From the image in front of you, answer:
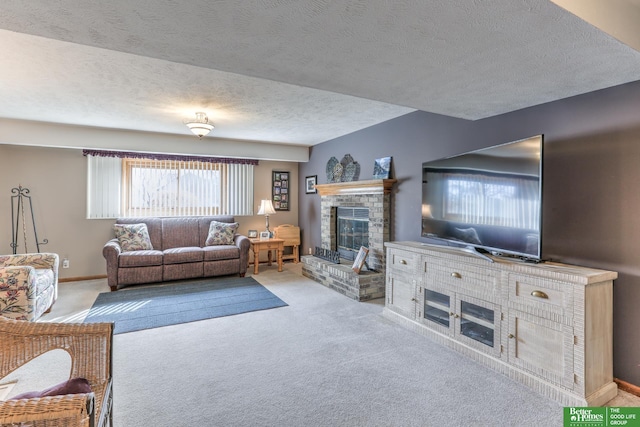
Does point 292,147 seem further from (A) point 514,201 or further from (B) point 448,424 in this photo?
(B) point 448,424

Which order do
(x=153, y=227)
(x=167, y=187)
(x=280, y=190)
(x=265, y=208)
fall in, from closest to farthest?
(x=153, y=227) → (x=167, y=187) → (x=265, y=208) → (x=280, y=190)

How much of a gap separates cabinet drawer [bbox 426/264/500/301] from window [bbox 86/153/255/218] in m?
4.28

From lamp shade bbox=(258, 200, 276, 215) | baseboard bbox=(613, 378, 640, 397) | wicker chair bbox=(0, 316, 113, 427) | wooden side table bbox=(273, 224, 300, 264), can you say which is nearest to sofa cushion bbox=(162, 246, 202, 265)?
lamp shade bbox=(258, 200, 276, 215)

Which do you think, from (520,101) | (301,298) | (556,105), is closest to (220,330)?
(301,298)

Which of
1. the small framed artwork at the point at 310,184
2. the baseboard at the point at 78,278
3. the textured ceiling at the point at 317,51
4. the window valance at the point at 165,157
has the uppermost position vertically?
the window valance at the point at 165,157

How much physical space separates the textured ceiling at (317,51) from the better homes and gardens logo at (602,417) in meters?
2.03

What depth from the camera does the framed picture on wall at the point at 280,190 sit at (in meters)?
6.62

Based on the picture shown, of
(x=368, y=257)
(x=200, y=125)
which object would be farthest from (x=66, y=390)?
(x=368, y=257)

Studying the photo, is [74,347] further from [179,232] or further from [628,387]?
[179,232]

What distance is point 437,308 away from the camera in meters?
2.91

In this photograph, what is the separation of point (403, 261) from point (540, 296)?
1.31 meters

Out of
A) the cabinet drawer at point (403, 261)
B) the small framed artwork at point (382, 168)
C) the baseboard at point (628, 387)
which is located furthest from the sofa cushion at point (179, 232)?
the baseboard at point (628, 387)

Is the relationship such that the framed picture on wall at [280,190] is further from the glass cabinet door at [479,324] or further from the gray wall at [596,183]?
the glass cabinet door at [479,324]

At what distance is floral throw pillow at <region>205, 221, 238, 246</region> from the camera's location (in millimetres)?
5496
